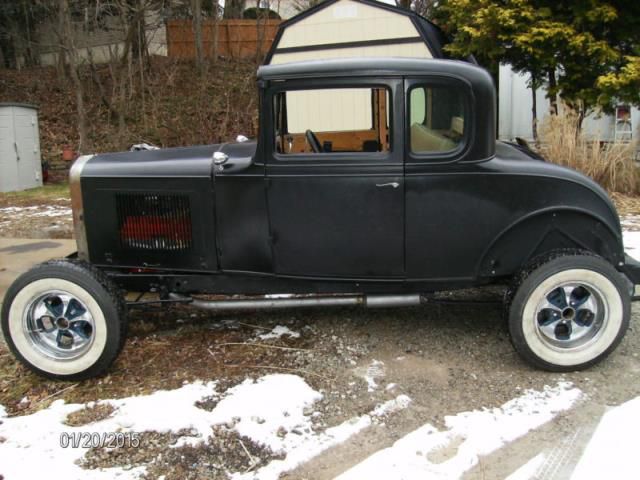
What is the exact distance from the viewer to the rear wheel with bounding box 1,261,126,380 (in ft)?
11.1

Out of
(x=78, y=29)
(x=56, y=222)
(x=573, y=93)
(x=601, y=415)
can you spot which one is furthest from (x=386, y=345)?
(x=78, y=29)

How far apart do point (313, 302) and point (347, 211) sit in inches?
26.4

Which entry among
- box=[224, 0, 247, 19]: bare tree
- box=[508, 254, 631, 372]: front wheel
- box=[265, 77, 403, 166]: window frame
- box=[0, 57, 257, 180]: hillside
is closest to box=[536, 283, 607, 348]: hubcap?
box=[508, 254, 631, 372]: front wheel

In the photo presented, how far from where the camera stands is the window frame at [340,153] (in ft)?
10.9

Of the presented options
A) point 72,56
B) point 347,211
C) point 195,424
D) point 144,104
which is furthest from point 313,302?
point 144,104

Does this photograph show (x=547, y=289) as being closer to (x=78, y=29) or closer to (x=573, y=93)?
(x=573, y=93)

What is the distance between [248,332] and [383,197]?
1489 millimetres

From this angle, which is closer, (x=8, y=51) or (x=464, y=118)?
(x=464, y=118)

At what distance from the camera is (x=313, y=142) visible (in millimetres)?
3590

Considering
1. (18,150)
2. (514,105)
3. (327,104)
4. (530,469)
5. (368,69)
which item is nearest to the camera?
(530,469)

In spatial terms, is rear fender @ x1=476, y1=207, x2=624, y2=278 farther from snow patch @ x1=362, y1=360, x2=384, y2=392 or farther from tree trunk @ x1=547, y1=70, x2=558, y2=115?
tree trunk @ x1=547, y1=70, x2=558, y2=115

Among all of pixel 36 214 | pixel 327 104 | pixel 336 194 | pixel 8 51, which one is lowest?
pixel 36 214

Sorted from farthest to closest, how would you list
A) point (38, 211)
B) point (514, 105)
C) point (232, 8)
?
point (232, 8) < point (514, 105) < point (38, 211)

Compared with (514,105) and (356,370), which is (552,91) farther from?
(356,370)
